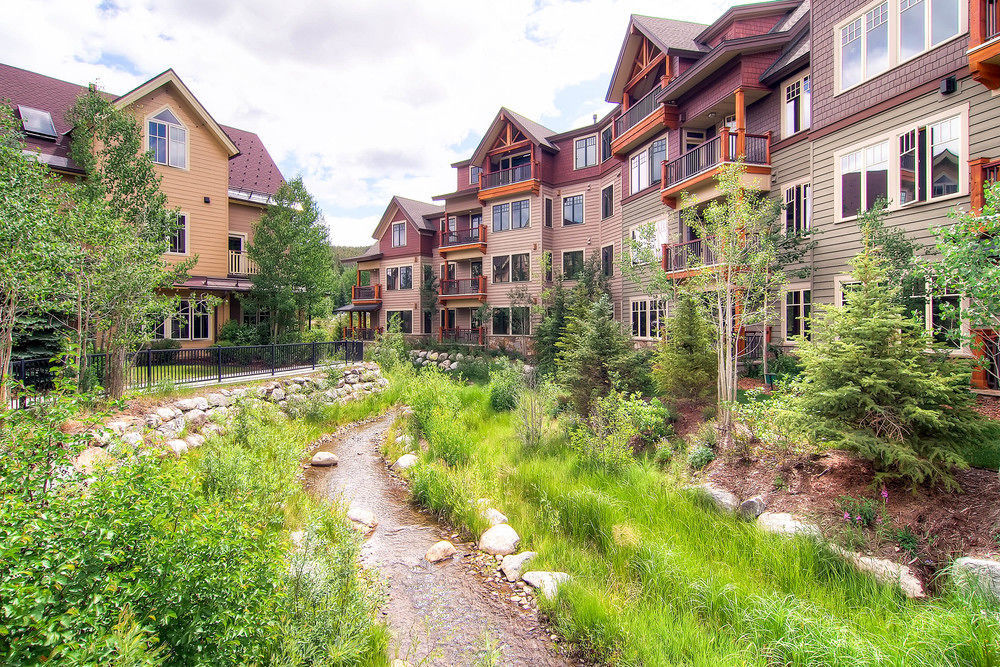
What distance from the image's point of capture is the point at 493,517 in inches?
308

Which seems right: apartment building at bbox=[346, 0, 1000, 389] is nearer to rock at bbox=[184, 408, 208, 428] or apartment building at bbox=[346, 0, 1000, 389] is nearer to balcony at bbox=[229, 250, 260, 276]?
balcony at bbox=[229, 250, 260, 276]

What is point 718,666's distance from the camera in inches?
166

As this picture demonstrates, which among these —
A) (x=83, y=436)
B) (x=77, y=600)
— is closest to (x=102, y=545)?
(x=77, y=600)

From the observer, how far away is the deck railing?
2717 centimetres

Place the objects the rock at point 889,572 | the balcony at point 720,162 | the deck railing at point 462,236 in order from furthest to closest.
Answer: the deck railing at point 462,236 < the balcony at point 720,162 < the rock at point 889,572

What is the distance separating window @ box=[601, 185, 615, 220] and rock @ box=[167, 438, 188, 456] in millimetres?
19614

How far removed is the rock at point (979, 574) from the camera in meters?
4.48

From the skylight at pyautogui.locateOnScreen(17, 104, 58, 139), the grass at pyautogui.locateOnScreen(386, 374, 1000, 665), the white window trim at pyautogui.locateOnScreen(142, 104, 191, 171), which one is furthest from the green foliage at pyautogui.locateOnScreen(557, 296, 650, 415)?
the skylight at pyautogui.locateOnScreen(17, 104, 58, 139)

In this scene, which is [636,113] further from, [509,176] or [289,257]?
[289,257]

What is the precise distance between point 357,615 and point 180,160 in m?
21.1

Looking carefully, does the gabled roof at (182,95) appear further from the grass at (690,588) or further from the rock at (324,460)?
the grass at (690,588)

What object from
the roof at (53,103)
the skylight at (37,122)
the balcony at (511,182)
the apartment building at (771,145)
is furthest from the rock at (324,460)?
the balcony at (511,182)

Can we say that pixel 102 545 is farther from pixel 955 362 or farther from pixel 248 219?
pixel 248 219

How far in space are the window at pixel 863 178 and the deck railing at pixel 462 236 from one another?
17842mm
